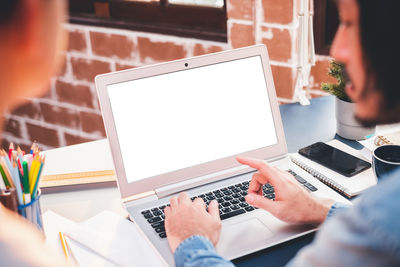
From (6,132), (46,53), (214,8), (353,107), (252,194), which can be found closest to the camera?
(46,53)

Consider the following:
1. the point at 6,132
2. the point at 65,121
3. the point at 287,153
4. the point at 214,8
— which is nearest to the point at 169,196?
the point at 287,153

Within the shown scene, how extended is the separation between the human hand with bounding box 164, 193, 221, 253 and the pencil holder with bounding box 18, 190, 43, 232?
24 cm

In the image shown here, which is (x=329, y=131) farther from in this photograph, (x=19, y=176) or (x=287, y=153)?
(x=19, y=176)

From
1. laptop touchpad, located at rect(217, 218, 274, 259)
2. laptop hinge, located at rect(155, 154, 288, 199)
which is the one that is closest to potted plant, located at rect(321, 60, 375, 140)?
laptop hinge, located at rect(155, 154, 288, 199)

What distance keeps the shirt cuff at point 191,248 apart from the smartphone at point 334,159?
1.45ft

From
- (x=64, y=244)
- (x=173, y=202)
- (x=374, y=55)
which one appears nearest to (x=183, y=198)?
(x=173, y=202)

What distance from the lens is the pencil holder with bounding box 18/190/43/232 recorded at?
0.84 metres

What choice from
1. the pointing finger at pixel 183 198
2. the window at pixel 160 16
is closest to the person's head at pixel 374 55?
the pointing finger at pixel 183 198

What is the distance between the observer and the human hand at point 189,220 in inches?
33.7

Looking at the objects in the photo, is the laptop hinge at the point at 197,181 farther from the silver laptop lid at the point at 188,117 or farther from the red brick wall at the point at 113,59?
the red brick wall at the point at 113,59

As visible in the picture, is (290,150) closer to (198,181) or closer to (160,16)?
(198,181)

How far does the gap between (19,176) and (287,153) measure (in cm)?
63

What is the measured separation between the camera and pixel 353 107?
129 centimetres

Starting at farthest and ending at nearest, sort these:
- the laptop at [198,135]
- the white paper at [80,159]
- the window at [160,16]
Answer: the window at [160,16] → the white paper at [80,159] → the laptop at [198,135]
